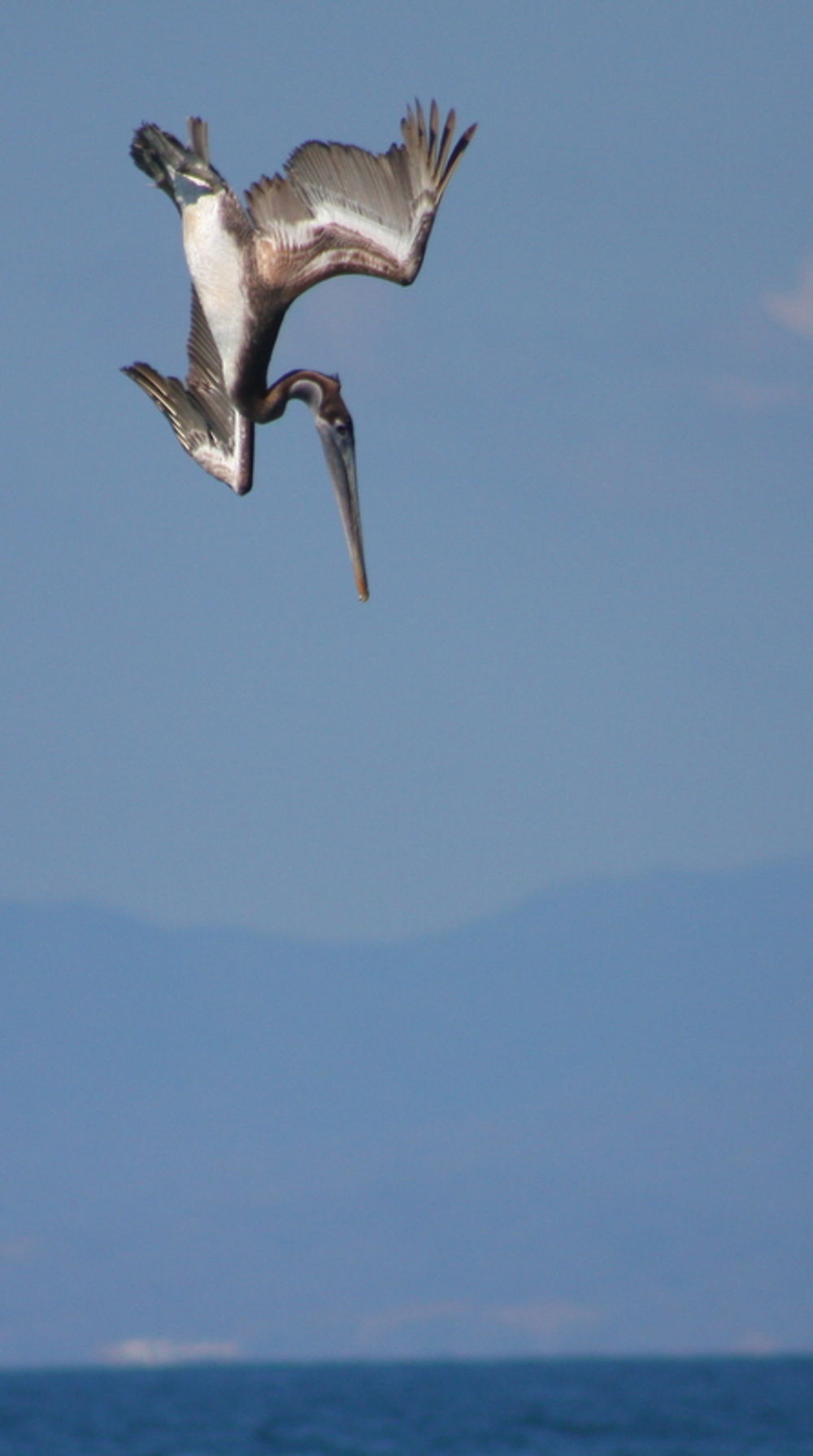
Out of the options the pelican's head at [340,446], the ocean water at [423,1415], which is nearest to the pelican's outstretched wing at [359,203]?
the pelican's head at [340,446]

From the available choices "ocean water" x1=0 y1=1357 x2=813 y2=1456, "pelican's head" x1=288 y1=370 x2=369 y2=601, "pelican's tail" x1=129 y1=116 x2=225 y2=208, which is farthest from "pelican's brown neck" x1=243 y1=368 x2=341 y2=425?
"ocean water" x1=0 y1=1357 x2=813 y2=1456

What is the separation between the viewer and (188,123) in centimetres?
878

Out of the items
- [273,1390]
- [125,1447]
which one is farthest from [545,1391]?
[125,1447]

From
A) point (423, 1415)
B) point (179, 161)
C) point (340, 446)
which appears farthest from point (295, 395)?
point (423, 1415)

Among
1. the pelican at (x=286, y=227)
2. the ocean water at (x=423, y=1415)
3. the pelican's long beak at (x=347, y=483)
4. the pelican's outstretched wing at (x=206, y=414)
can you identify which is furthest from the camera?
the ocean water at (x=423, y=1415)

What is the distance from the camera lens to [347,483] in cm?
830

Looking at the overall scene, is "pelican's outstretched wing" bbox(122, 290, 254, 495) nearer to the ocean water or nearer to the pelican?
the pelican

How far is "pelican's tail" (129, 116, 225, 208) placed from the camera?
28.6 ft

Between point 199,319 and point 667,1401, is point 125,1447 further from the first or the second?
point 199,319

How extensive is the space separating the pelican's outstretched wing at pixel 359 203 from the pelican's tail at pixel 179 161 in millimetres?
185

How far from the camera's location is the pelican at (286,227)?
28.3 feet

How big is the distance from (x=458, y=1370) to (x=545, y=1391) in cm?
4910

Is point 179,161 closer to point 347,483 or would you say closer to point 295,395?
point 295,395

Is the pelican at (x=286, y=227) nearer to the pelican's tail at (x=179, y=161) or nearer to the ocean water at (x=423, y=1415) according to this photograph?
the pelican's tail at (x=179, y=161)
